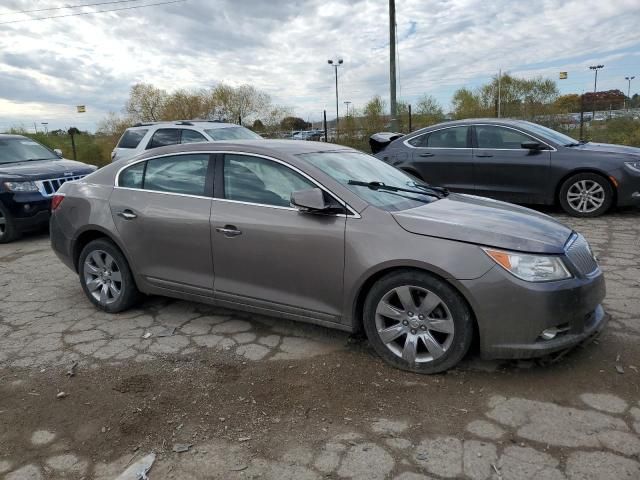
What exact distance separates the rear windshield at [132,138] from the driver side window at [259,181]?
23.0 ft

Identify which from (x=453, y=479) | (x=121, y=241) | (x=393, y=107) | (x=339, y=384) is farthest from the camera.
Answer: (x=393, y=107)

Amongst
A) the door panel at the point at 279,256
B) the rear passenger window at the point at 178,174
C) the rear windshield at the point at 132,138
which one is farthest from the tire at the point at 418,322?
the rear windshield at the point at 132,138

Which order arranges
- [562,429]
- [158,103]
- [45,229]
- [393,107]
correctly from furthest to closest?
1. [158,103]
2. [393,107]
3. [45,229]
4. [562,429]

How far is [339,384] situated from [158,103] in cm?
2893

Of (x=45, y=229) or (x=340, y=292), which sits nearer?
(x=340, y=292)

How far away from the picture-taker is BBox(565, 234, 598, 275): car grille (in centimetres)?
317

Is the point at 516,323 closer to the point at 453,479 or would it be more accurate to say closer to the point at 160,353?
the point at 453,479

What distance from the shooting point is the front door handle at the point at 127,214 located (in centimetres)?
427

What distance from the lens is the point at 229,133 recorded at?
9.80 metres

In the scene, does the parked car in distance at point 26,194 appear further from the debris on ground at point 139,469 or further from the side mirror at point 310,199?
the debris on ground at point 139,469

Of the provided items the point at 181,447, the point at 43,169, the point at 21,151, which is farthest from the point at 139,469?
the point at 21,151

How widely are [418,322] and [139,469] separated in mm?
1757

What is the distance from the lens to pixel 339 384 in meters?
3.23

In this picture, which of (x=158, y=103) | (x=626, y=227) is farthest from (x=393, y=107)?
(x=158, y=103)
